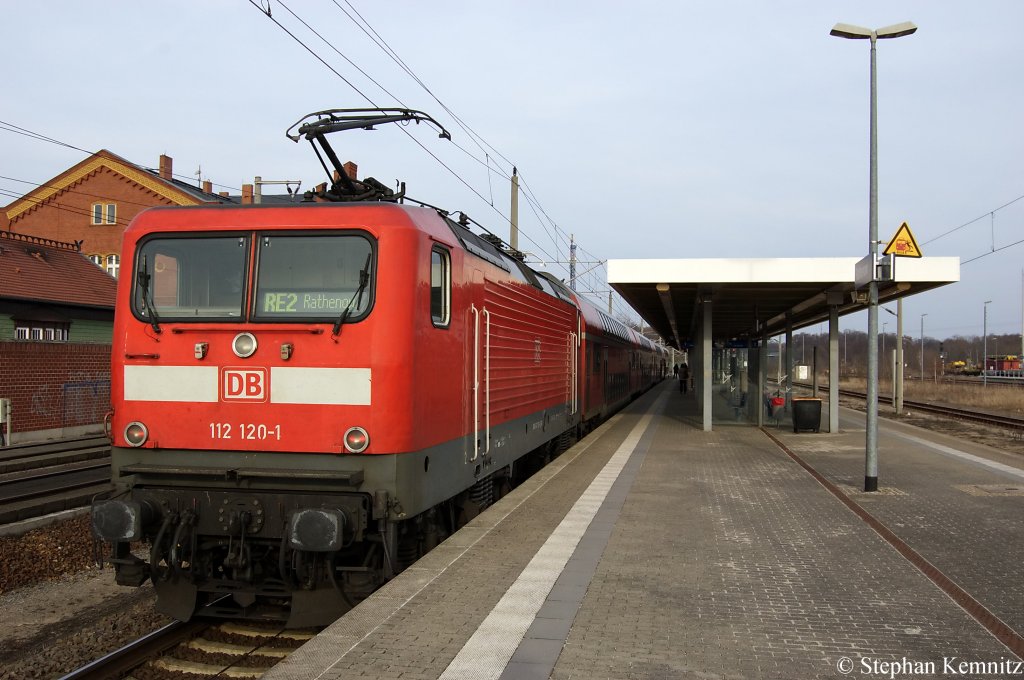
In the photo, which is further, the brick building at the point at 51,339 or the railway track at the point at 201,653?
the brick building at the point at 51,339

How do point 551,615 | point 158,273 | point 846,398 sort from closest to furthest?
point 551,615 → point 158,273 → point 846,398

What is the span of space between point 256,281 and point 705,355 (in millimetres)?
13683

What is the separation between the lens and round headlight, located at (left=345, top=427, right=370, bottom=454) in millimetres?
5234

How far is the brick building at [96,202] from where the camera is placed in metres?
34.0

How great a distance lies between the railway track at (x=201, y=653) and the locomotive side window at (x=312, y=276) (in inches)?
92.5

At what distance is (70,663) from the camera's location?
561 cm

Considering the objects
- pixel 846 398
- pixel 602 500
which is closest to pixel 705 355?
pixel 602 500

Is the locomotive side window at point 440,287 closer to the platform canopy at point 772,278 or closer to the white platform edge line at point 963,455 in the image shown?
the platform canopy at point 772,278

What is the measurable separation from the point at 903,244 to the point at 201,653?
29.1 feet

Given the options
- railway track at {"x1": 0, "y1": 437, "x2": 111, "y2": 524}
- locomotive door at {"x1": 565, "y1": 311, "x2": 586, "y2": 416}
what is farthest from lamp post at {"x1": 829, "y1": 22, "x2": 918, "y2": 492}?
railway track at {"x1": 0, "y1": 437, "x2": 111, "y2": 524}

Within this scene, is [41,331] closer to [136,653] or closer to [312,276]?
[136,653]

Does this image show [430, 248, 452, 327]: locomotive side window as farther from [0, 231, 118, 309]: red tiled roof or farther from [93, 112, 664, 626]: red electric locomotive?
[0, 231, 118, 309]: red tiled roof

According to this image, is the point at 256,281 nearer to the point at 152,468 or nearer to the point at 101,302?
the point at 152,468

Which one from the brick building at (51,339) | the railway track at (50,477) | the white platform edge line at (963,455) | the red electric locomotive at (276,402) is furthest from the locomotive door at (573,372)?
the brick building at (51,339)
